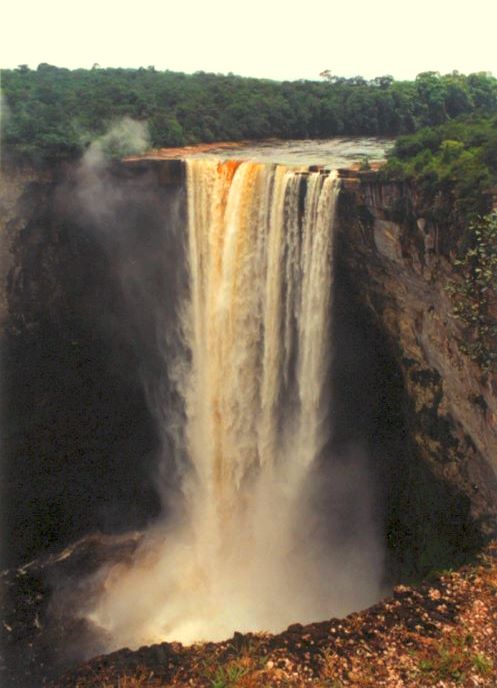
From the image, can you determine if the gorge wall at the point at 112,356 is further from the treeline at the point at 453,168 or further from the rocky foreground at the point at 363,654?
the rocky foreground at the point at 363,654

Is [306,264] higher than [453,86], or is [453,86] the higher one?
[453,86]

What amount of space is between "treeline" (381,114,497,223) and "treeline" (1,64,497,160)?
8.84 meters

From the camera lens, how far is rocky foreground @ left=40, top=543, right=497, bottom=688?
8.81 metres

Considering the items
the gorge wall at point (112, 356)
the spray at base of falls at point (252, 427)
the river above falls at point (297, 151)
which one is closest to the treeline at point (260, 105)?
the river above falls at point (297, 151)

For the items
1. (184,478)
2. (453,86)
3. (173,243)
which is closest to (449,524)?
(184,478)

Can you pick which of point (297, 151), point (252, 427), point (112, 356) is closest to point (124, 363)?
point (112, 356)

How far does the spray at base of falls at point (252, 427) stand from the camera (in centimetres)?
1569

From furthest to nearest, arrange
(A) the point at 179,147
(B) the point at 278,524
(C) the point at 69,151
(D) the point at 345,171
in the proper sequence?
(A) the point at 179,147, (C) the point at 69,151, (B) the point at 278,524, (D) the point at 345,171

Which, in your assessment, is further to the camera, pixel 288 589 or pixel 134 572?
pixel 134 572

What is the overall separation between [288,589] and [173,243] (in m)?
10.9

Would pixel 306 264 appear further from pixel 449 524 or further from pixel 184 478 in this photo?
pixel 184 478

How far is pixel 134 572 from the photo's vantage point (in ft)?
61.2

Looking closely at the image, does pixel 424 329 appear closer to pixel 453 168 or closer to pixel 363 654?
pixel 453 168

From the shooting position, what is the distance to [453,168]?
13109mm
